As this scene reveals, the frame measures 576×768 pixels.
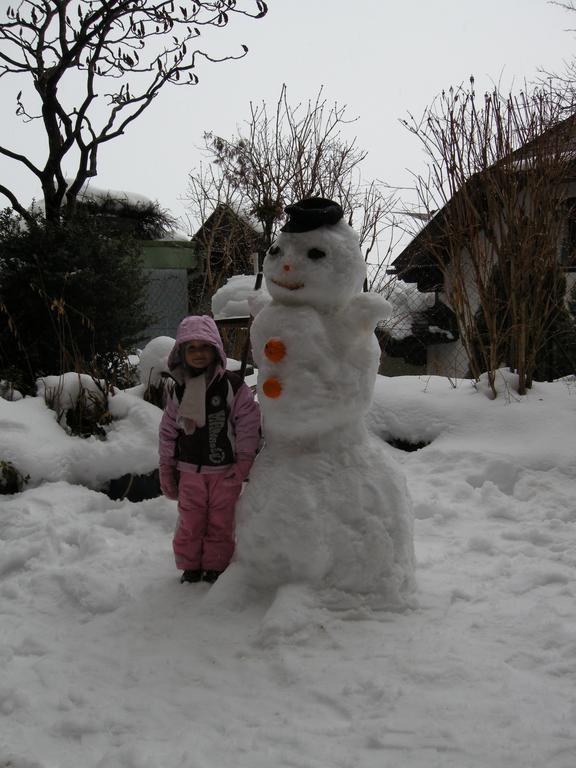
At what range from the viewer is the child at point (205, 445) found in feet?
9.60

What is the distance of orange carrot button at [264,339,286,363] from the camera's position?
268 cm

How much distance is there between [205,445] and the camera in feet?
9.64

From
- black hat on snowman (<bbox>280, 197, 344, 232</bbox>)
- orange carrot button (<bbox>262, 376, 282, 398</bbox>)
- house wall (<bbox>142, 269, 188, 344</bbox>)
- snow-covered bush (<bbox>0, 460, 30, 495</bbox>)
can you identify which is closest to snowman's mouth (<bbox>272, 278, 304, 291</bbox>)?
black hat on snowman (<bbox>280, 197, 344, 232</bbox>)

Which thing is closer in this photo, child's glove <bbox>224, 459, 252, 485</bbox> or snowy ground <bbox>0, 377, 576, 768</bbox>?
snowy ground <bbox>0, 377, 576, 768</bbox>

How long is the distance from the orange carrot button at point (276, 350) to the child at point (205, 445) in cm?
38

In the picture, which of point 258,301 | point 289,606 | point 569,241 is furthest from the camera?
point 569,241

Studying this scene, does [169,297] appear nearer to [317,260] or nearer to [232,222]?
[232,222]

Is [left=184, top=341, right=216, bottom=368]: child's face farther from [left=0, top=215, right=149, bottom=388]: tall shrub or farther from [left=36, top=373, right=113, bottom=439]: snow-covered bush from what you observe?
[left=0, top=215, right=149, bottom=388]: tall shrub

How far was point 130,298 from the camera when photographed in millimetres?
6004

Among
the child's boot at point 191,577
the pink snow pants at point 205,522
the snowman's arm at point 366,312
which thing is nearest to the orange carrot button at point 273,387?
the snowman's arm at point 366,312

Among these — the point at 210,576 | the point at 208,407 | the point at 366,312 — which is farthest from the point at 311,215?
the point at 210,576

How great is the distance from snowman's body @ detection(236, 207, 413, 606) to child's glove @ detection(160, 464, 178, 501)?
17.2 inches

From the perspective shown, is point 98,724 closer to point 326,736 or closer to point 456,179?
point 326,736

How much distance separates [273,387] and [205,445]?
1.60 feet
